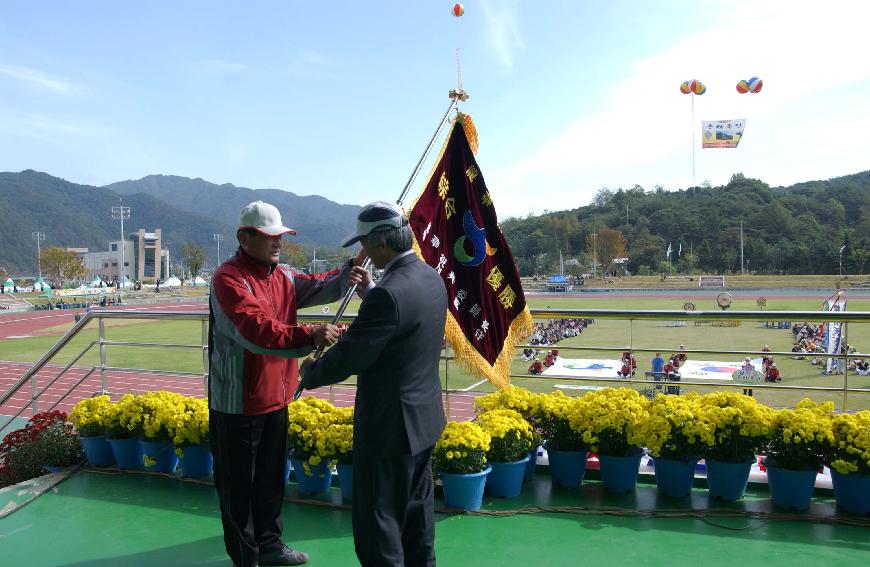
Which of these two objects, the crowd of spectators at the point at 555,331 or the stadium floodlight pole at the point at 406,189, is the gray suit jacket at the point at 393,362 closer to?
the stadium floodlight pole at the point at 406,189

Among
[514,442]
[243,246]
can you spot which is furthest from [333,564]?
[243,246]

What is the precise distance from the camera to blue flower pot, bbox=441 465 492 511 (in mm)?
3229

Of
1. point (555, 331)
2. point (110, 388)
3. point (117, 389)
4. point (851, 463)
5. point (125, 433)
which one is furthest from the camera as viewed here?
point (555, 331)

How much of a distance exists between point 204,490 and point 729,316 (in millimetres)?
3337

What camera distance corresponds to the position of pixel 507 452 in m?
3.40

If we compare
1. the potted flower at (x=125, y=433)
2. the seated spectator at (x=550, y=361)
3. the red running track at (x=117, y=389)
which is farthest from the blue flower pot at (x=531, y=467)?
the seated spectator at (x=550, y=361)

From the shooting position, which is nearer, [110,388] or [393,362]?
[393,362]

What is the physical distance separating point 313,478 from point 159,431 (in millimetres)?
1088

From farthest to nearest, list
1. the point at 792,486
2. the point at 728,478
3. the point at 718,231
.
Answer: the point at 718,231
the point at 728,478
the point at 792,486

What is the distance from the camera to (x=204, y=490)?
3.74 m

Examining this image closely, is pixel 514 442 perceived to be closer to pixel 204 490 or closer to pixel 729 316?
pixel 729 316

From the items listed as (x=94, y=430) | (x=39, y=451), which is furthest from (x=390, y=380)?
(x=39, y=451)

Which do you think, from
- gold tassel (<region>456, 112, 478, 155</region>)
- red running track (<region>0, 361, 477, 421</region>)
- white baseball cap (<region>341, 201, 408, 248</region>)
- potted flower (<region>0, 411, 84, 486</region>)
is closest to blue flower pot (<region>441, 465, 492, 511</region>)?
white baseball cap (<region>341, 201, 408, 248</region>)

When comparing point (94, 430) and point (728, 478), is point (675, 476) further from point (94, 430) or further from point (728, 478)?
point (94, 430)
